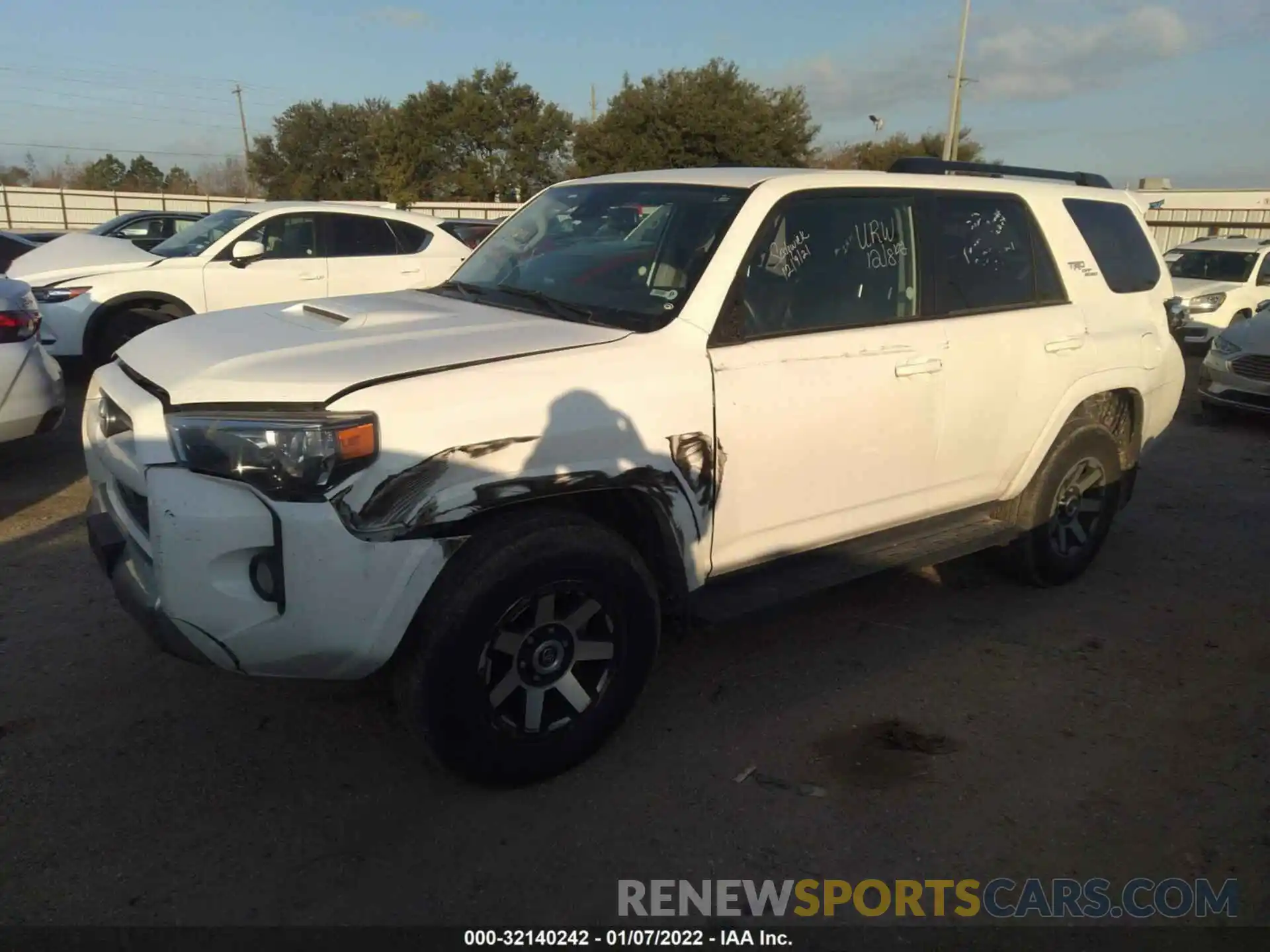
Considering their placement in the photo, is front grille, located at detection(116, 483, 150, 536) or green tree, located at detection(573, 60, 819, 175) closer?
front grille, located at detection(116, 483, 150, 536)

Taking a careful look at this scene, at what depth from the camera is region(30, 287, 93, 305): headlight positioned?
801 centimetres

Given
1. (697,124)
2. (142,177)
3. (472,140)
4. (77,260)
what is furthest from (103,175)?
(77,260)

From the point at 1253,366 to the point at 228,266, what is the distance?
9380 millimetres

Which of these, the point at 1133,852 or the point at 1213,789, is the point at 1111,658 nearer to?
the point at 1213,789

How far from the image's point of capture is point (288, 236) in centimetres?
898

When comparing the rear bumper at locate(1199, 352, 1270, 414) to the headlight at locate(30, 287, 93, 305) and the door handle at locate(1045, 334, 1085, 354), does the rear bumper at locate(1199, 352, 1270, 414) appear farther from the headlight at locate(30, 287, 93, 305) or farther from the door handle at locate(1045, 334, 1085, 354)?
the headlight at locate(30, 287, 93, 305)

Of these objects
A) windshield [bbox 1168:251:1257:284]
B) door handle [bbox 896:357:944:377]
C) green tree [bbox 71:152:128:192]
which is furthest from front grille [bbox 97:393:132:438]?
green tree [bbox 71:152:128:192]

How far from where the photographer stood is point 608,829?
114 inches

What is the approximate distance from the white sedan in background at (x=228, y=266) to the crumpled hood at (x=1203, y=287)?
10318 mm

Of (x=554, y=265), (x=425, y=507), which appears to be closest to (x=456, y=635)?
(x=425, y=507)

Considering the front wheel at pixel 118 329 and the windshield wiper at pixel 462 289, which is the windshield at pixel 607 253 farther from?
the front wheel at pixel 118 329

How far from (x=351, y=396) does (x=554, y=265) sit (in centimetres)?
150

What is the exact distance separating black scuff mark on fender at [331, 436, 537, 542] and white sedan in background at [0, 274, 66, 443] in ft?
13.2

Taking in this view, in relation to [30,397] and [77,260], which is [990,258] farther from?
[77,260]
